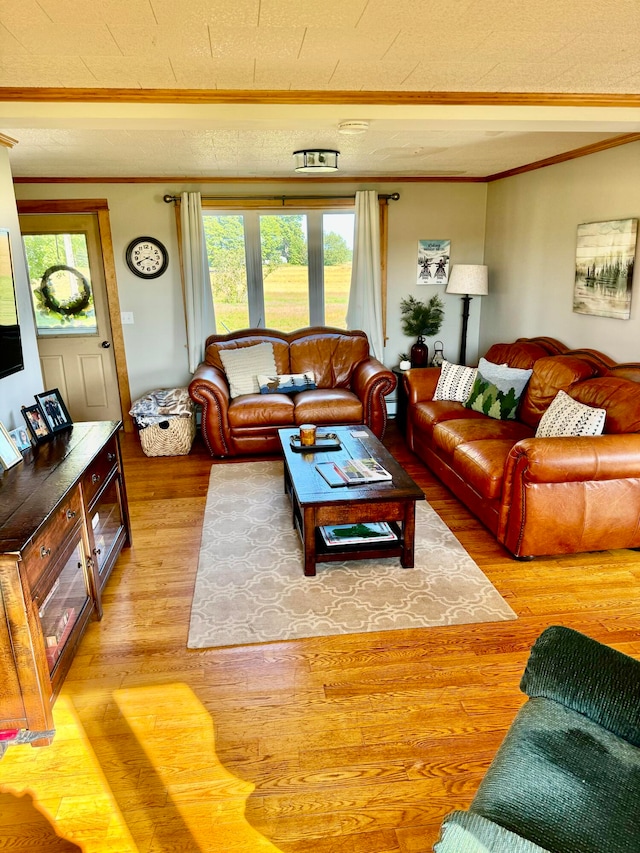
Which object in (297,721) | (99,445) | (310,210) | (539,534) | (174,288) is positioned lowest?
(297,721)

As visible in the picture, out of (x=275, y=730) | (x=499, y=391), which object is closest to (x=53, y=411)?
(x=275, y=730)

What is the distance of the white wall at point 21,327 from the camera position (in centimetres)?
309

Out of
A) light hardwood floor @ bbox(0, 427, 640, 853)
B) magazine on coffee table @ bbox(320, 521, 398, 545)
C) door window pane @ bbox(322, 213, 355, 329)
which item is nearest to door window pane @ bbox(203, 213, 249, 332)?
door window pane @ bbox(322, 213, 355, 329)

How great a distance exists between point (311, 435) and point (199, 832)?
238 centimetres

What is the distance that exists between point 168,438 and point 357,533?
8.08 ft

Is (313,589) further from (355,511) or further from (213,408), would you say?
(213,408)

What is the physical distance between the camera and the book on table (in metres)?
3.13

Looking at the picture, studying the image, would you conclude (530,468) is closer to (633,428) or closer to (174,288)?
(633,428)

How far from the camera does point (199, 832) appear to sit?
1.68 metres

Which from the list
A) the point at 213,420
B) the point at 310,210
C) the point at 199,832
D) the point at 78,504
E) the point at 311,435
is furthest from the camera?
the point at 310,210

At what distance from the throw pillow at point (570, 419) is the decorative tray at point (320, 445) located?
1.31m

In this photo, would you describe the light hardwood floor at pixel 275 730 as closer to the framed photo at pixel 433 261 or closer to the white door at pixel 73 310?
the white door at pixel 73 310

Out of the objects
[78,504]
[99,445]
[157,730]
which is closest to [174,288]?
[99,445]

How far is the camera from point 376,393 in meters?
4.99
